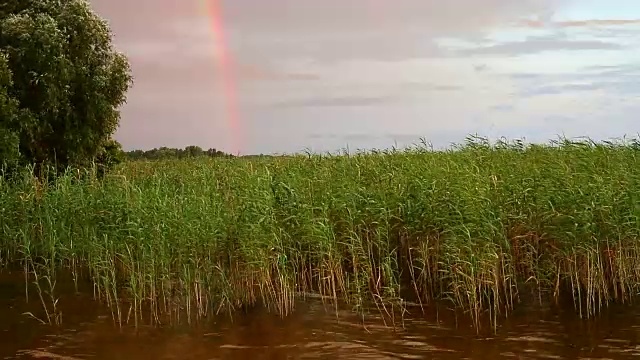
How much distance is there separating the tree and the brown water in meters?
7.78

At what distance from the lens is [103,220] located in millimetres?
10023

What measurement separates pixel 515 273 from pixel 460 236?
1116mm

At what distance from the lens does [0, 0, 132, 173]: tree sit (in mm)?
15126

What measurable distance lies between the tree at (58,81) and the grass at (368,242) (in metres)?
5.65

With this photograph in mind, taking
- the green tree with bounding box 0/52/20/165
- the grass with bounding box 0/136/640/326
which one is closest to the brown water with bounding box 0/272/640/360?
the grass with bounding box 0/136/640/326

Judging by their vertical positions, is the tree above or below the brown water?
above

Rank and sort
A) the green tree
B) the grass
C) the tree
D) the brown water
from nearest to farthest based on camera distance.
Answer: the brown water
the grass
the green tree
the tree

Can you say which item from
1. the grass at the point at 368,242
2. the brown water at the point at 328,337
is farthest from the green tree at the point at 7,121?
the brown water at the point at 328,337

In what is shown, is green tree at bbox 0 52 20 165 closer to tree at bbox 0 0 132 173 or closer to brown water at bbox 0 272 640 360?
tree at bbox 0 0 132 173

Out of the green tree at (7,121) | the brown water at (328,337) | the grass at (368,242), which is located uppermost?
the green tree at (7,121)

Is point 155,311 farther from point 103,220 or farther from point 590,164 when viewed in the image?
point 590,164

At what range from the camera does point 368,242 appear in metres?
9.07

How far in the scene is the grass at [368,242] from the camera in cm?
840

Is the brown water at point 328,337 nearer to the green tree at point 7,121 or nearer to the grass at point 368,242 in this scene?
the grass at point 368,242
